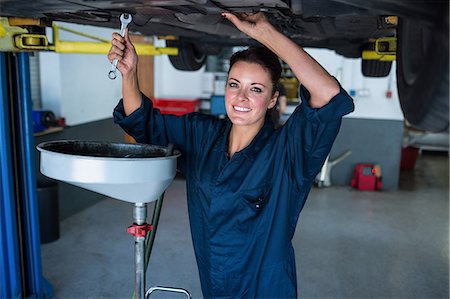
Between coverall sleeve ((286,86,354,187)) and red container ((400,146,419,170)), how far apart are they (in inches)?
228

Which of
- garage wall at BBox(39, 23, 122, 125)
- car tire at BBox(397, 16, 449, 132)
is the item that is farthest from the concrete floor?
car tire at BBox(397, 16, 449, 132)

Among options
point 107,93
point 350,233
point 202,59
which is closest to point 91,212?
point 107,93

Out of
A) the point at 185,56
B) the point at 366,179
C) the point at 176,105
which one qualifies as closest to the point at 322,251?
the point at 185,56

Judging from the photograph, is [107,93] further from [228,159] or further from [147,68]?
[228,159]

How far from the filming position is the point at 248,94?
136 centimetres

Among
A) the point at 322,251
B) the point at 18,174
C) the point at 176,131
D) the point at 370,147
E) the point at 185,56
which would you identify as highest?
the point at 185,56

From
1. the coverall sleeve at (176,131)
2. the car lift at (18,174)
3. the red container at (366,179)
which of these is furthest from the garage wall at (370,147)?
the coverall sleeve at (176,131)

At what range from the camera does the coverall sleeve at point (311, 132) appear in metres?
1.16

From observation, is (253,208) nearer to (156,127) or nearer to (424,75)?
(156,127)

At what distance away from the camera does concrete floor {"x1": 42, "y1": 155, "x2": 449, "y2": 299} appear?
9.64 feet

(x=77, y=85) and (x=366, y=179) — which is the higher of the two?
(x=77, y=85)

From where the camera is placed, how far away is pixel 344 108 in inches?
45.7

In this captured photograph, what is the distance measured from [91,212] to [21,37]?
2608mm

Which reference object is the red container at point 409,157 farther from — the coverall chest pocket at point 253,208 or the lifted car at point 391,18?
the coverall chest pocket at point 253,208
